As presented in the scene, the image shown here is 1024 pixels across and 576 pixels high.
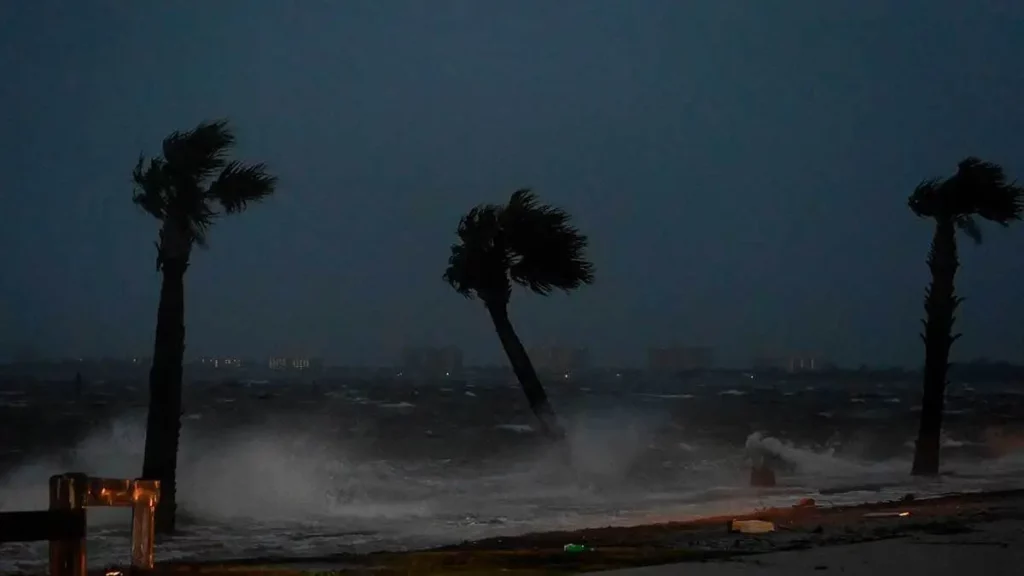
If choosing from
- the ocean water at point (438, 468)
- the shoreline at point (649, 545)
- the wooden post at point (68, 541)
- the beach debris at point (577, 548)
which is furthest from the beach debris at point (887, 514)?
the wooden post at point (68, 541)

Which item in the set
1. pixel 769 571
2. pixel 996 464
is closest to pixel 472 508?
pixel 769 571

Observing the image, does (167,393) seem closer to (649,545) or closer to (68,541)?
(649,545)

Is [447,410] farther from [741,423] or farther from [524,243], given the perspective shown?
[524,243]

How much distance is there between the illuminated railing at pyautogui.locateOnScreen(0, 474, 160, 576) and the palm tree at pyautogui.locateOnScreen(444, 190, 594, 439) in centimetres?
1578

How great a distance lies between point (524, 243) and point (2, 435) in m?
47.9

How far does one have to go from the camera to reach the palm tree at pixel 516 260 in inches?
993

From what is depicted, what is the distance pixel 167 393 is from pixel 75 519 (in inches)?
491

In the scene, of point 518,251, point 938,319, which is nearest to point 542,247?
point 518,251

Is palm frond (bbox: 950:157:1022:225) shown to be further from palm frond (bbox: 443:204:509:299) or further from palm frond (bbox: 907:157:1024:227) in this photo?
palm frond (bbox: 443:204:509:299)

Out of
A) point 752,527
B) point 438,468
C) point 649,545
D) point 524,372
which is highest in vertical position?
point 524,372

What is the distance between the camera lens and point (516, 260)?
25672 mm

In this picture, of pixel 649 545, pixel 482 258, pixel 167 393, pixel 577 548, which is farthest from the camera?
pixel 482 258

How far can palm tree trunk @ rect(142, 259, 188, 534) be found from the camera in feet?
62.9

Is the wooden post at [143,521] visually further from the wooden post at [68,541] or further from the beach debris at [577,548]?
the beach debris at [577,548]
